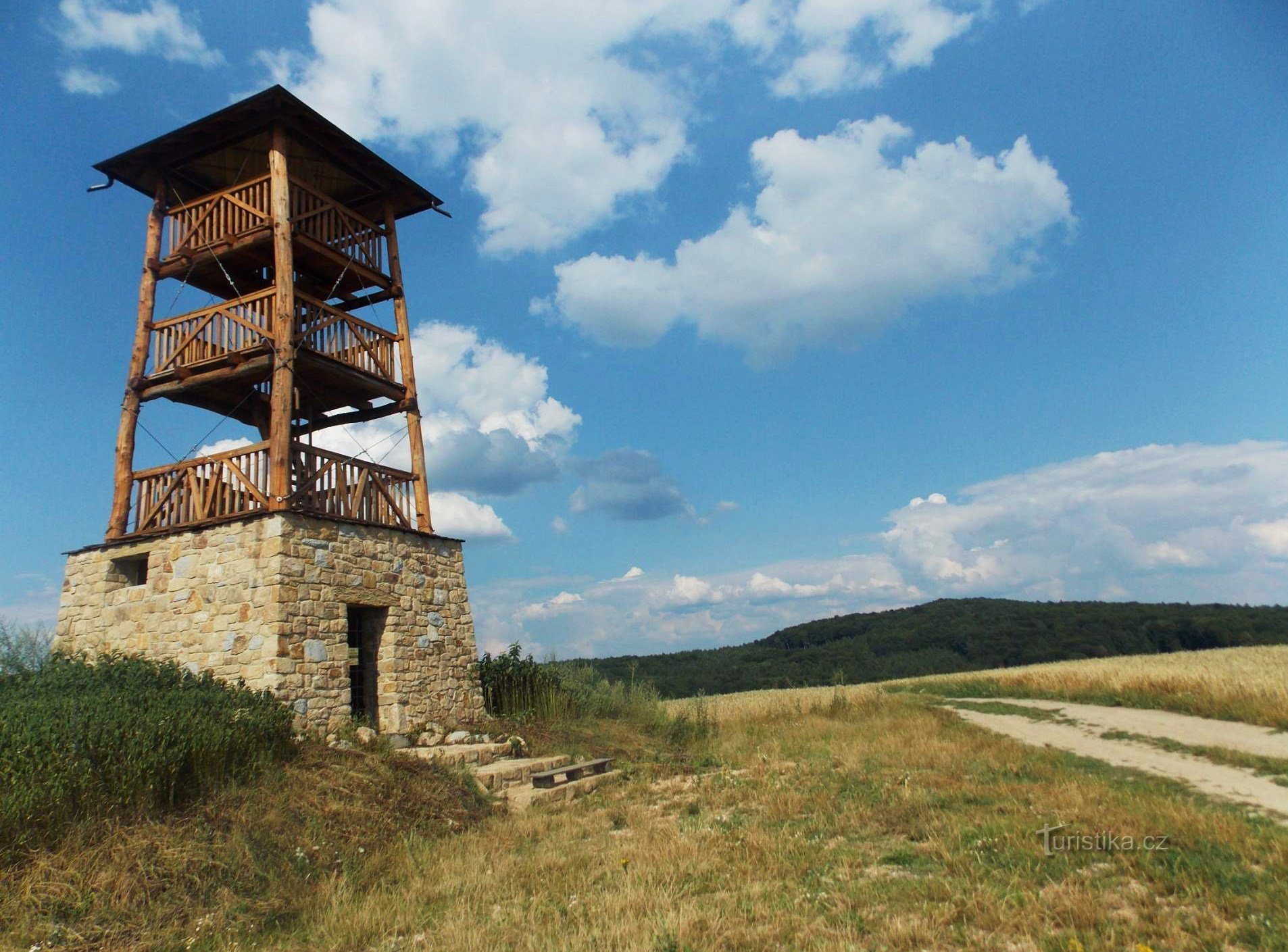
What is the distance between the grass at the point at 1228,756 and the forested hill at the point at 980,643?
107 feet

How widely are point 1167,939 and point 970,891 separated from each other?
120 centimetres

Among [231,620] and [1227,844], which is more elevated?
[231,620]

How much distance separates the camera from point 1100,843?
6.30m

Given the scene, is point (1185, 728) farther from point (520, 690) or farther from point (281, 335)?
point (281, 335)

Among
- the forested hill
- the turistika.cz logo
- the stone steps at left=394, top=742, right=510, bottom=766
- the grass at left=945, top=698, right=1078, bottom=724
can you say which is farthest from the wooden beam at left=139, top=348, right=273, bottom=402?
the forested hill

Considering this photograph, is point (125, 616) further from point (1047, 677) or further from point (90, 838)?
point (1047, 677)

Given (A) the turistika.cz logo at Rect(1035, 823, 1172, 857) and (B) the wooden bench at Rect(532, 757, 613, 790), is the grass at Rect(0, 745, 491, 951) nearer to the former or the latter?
(B) the wooden bench at Rect(532, 757, 613, 790)

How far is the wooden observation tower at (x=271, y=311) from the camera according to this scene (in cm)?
1286

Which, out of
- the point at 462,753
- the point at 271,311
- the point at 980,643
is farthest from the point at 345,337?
the point at 980,643

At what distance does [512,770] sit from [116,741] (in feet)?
17.0

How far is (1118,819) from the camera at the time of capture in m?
6.75

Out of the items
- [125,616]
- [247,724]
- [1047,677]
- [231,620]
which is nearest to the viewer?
[247,724]

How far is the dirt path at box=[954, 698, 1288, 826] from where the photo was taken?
Answer: 9.00m

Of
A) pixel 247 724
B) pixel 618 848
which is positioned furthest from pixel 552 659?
pixel 618 848
